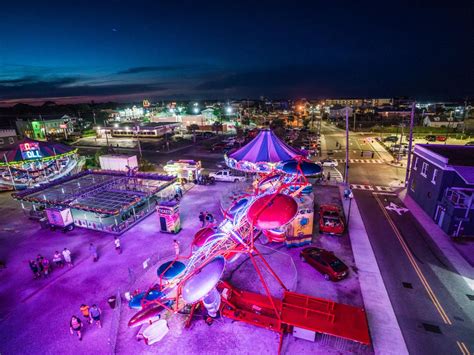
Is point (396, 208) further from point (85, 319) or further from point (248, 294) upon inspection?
point (85, 319)

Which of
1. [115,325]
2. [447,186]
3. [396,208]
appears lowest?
[396,208]

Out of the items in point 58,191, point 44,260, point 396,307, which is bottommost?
point 396,307

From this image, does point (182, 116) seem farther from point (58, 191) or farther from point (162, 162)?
point (58, 191)

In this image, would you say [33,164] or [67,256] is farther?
[33,164]

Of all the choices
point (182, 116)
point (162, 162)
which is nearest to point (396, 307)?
point (162, 162)

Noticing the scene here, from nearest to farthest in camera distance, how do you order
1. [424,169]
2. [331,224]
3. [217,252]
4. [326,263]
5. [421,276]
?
1. [217,252]
2. [326,263]
3. [421,276]
4. [331,224]
5. [424,169]

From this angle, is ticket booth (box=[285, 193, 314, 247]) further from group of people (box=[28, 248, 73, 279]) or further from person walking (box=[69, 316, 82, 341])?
group of people (box=[28, 248, 73, 279])

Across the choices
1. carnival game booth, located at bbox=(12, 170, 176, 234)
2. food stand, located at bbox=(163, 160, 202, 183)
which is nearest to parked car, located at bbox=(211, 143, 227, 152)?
food stand, located at bbox=(163, 160, 202, 183)

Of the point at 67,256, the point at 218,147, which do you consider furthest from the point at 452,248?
the point at 218,147
